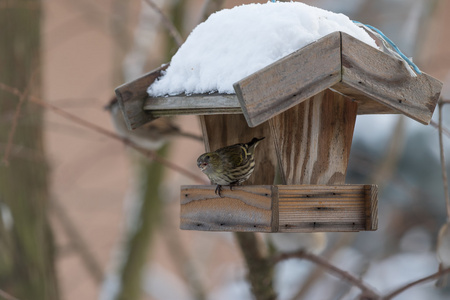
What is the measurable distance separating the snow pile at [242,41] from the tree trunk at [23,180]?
1144 mm

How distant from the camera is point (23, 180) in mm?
2791

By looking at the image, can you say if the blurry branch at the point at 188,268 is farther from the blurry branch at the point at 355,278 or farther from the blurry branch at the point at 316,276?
the blurry branch at the point at 355,278

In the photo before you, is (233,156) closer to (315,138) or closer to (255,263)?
(315,138)

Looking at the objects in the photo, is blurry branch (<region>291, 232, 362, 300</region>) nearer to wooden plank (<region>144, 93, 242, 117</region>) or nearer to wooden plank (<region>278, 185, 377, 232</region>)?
wooden plank (<region>278, 185, 377, 232</region>)

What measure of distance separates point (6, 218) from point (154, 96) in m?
1.26

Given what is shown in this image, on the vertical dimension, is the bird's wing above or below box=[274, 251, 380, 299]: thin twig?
above

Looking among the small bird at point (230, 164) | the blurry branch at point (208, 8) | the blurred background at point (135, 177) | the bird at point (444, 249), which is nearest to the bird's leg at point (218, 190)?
the small bird at point (230, 164)

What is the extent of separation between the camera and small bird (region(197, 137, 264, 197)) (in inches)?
70.3

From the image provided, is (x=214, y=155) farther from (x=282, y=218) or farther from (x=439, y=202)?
(x=439, y=202)

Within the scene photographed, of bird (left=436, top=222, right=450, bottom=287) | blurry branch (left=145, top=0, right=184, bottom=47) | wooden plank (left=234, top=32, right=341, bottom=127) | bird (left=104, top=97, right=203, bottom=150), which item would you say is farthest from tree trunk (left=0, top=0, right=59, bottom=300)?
bird (left=436, top=222, right=450, bottom=287)

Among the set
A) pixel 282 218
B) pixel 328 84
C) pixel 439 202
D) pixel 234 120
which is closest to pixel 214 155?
pixel 234 120

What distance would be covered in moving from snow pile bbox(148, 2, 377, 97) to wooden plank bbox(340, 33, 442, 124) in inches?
3.7

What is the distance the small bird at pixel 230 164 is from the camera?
5.86ft

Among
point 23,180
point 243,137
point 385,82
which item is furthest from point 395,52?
point 23,180
